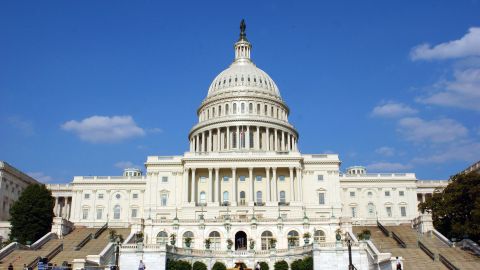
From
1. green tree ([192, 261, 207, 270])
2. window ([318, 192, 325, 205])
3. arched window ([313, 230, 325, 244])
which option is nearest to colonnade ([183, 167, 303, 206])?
window ([318, 192, 325, 205])

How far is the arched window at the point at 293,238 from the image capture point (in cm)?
6881

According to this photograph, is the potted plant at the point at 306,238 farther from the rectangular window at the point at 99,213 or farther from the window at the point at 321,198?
the rectangular window at the point at 99,213

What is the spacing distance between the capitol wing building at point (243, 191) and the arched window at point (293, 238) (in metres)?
0.13

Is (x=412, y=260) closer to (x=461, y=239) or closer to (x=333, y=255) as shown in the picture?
(x=333, y=255)

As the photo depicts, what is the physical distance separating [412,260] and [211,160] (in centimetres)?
4917

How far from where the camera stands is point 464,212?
66.7m

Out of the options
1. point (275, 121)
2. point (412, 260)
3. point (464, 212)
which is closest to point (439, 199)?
point (464, 212)

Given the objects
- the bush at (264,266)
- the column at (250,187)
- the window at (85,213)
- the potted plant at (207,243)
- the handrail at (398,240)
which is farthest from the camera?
the window at (85,213)

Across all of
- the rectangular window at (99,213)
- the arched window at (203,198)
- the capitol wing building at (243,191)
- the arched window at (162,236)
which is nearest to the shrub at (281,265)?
the capitol wing building at (243,191)

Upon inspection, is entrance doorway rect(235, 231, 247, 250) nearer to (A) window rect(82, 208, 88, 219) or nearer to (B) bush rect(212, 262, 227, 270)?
(B) bush rect(212, 262, 227, 270)

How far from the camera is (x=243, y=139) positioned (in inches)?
4525

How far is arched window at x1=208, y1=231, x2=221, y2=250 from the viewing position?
70.8 m

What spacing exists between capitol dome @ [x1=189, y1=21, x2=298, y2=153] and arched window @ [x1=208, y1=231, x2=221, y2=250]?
40.0 m

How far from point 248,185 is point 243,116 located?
22.4m
